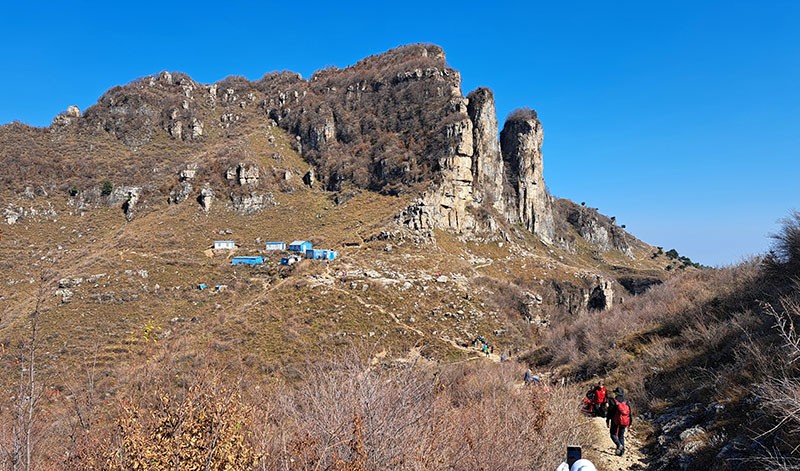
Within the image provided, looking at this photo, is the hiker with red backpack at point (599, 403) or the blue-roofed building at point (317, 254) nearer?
the hiker with red backpack at point (599, 403)

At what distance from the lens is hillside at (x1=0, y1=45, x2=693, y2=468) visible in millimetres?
26047

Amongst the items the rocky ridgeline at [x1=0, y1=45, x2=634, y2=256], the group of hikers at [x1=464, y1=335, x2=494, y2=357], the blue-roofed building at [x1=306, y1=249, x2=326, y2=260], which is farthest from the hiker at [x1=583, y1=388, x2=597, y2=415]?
the rocky ridgeline at [x1=0, y1=45, x2=634, y2=256]

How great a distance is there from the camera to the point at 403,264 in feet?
122

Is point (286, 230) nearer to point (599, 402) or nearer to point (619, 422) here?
point (599, 402)

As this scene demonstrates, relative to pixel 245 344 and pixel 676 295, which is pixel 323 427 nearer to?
pixel 676 295

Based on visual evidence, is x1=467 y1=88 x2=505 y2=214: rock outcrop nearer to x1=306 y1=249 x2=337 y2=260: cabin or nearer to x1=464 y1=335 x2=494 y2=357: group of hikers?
x1=306 y1=249 x2=337 y2=260: cabin

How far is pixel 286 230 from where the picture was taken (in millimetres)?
46812

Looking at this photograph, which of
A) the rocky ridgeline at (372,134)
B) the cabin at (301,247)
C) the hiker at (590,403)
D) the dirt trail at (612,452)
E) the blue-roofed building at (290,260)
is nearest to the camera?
the dirt trail at (612,452)

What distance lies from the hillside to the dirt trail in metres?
3.96

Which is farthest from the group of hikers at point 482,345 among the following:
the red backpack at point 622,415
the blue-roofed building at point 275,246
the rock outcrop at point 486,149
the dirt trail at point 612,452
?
the rock outcrop at point 486,149

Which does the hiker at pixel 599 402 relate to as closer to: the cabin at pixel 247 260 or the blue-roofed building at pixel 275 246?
the cabin at pixel 247 260

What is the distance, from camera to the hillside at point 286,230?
26047 mm

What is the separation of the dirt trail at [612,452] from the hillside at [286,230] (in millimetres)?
3963

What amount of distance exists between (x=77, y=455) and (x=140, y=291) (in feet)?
113
